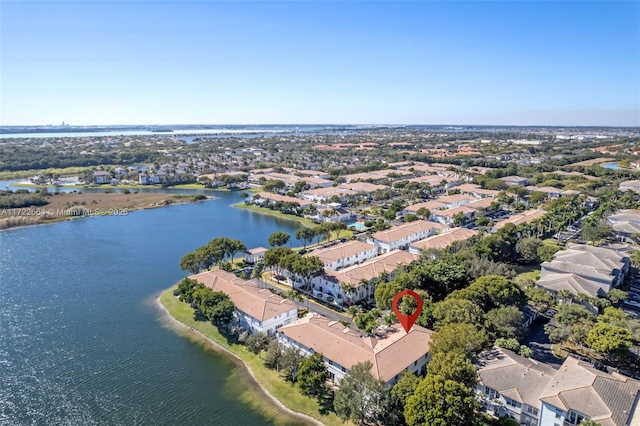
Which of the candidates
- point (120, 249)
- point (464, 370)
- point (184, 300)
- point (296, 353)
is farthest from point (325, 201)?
point (464, 370)

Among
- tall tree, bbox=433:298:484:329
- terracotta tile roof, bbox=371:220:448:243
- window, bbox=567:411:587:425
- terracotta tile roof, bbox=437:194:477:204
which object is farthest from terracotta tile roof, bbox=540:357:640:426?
terracotta tile roof, bbox=437:194:477:204

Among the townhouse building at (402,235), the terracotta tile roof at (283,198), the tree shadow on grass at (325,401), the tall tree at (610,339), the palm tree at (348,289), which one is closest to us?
the tree shadow on grass at (325,401)

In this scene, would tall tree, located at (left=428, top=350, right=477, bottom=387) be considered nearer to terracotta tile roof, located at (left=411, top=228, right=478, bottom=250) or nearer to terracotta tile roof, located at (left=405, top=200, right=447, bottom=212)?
terracotta tile roof, located at (left=411, top=228, right=478, bottom=250)

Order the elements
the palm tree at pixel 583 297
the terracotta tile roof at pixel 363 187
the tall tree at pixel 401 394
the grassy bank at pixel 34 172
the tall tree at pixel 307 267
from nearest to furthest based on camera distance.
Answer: the tall tree at pixel 401 394 → the palm tree at pixel 583 297 → the tall tree at pixel 307 267 → the terracotta tile roof at pixel 363 187 → the grassy bank at pixel 34 172

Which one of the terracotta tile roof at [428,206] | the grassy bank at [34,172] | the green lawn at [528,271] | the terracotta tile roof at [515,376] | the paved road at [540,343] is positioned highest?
the grassy bank at [34,172]

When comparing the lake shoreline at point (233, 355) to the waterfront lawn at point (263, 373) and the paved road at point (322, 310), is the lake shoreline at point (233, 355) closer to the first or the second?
the waterfront lawn at point (263, 373)

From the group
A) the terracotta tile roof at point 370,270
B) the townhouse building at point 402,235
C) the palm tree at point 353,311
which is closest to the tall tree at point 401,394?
the palm tree at point 353,311

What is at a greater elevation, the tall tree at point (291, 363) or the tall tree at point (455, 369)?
the tall tree at point (455, 369)

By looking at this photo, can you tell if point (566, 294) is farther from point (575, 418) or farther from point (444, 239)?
point (444, 239)
